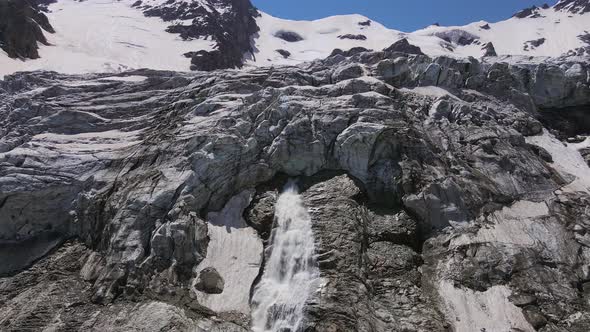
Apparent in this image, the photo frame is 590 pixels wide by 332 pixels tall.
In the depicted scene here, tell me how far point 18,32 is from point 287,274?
62996 millimetres

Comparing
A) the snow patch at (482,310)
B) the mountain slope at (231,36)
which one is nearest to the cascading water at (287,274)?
the snow patch at (482,310)

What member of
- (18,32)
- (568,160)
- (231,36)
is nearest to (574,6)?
(231,36)

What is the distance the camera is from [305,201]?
27281 millimetres

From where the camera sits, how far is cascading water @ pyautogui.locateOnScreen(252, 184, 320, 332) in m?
21.2

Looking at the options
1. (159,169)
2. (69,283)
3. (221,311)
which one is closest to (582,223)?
(221,311)

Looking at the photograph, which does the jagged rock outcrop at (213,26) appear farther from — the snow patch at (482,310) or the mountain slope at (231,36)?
the snow patch at (482,310)

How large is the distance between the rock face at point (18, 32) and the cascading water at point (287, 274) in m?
54.6

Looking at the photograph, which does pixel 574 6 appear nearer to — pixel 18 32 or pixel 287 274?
pixel 18 32

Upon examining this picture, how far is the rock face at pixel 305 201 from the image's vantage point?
842 inches

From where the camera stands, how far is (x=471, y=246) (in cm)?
2364

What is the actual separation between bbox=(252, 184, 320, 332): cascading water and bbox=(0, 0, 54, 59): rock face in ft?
179

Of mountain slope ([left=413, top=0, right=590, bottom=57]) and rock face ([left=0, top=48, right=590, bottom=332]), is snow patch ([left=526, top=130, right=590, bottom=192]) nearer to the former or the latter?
rock face ([left=0, top=48, right=590, bottom=332])

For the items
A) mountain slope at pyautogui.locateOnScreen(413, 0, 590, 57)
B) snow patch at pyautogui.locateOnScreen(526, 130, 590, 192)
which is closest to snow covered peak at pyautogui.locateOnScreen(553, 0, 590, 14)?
mountain slope at pyautogui.locateOnScreen(413, 0, 590, 57)

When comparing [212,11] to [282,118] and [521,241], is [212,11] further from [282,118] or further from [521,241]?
[521,241]
